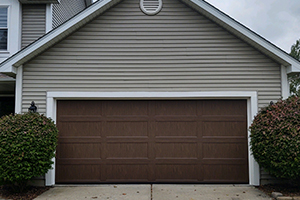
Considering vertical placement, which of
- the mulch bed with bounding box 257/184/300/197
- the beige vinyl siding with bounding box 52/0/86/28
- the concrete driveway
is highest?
the beige vinyl siding with bounding box 52/0/86/28

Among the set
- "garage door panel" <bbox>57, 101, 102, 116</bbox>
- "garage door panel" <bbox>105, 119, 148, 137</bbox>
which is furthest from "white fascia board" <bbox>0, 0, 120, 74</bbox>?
"garage door panel" <bbox>105, 119, 148, 137</bbox>

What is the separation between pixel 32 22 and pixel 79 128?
3823mm

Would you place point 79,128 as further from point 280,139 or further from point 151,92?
point 280,139

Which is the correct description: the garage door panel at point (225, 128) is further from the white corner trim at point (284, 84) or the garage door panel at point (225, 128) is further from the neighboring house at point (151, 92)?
the white corner trim at point (284, 84)

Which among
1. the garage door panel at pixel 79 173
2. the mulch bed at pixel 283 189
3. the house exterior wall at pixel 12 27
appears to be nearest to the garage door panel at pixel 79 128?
the garage door panel at pixel 79 173

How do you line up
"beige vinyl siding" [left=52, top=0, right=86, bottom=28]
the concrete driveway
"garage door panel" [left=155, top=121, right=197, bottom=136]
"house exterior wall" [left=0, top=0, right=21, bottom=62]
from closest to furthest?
1. the concrete driveway
2. "garage door panel" [left=155, top=121, right=197, bottom=136]
3. "house exterior wall" [left=0, top=0, right=21, bottom=62]
4. "beige vinyl siding" [left=52, top=0, right=86, bottom=28]

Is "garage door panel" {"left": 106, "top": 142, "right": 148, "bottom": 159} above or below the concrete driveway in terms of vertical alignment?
above

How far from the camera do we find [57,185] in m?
6.62

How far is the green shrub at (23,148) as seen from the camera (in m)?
5.47

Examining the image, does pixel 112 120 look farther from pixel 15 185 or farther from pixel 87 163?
pixel 15 185

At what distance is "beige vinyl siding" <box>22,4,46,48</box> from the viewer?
329 inches

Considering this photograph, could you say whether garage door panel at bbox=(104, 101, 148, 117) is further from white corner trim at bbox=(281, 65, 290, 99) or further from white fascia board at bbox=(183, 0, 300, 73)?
white corner trim at bbox=(281, 65, 290, 99)

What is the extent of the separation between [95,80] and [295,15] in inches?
871

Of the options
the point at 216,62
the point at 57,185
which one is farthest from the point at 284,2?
the point at 57,185
